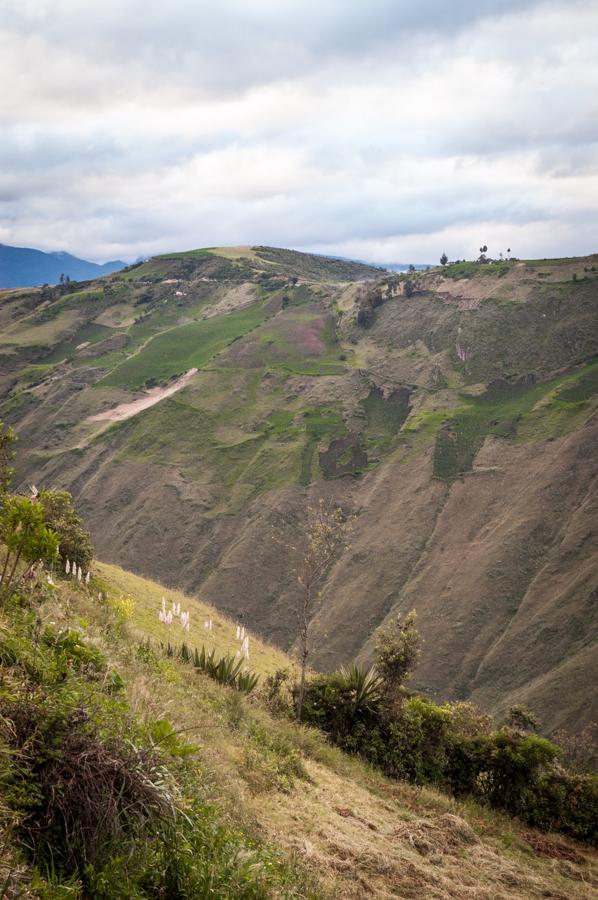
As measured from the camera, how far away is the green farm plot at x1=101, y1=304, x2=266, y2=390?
89.1 meters

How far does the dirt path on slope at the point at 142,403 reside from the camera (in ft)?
270

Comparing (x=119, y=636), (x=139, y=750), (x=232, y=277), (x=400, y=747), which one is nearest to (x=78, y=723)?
(x=139, y=750)

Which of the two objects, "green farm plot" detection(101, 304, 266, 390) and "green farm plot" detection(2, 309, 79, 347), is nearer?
"green farm plot" detection(101, 304, 266, 390)

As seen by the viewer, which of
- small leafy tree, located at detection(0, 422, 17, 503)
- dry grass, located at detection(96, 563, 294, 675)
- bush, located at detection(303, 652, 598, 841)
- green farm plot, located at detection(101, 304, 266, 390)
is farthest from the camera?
green farm plot, located at detection(101, 304, 266, 390)

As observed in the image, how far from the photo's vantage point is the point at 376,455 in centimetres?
6341

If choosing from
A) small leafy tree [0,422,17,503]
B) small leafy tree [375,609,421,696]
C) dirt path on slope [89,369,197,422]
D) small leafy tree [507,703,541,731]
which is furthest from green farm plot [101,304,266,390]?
small leafy tree [375,609,421,696]

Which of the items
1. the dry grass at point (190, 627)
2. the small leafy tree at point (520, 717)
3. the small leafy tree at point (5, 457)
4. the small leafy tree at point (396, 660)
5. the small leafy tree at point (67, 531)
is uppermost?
the small leafy tree at point (5, 457)

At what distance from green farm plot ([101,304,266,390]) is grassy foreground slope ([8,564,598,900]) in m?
75.8

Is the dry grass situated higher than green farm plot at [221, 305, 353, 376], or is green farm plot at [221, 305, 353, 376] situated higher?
green farm plot at [221, 305, 353, 376]

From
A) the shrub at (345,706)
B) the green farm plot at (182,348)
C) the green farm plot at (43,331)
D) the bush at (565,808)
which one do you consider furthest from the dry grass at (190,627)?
the green farm plot at (43,331)

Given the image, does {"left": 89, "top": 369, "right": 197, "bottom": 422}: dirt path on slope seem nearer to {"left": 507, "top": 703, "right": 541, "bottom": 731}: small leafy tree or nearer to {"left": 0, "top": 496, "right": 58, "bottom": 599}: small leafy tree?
{"left": 507, "top": 703, "right": 541, "bottom": 731}: small leafy tree

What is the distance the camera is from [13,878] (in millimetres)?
3895

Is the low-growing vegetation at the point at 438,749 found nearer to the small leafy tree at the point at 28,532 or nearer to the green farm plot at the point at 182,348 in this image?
the small leafy tree at the point at 28,532

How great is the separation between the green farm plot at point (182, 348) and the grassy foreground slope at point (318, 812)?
75817mm
